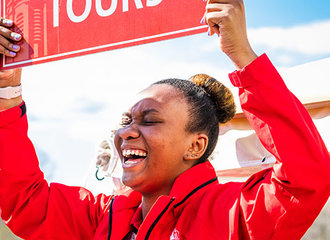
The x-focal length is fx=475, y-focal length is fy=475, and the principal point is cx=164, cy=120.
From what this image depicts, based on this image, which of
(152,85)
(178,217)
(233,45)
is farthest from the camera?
(152,85)

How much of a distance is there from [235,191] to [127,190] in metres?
0.58

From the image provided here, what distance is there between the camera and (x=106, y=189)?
4.43m

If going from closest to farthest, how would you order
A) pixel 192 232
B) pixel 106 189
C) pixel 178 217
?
1. pixel 192 232
2. pixel 178 217
3. pixel 106 189

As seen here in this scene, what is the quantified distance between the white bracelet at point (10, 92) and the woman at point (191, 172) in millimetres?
22

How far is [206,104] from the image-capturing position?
1.95 metres

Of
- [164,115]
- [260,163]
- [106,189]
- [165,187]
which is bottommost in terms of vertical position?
[106,189]

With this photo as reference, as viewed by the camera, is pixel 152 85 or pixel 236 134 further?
pixel 236 134

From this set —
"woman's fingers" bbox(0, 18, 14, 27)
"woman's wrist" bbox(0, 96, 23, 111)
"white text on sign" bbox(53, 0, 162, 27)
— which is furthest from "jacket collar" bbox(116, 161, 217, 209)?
"woman's fingers" bbox(0, 18, 14, 27)

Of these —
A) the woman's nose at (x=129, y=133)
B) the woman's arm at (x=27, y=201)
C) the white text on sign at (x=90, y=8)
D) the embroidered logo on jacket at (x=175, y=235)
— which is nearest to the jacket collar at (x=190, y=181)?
the embroidered logo on jacket at (x=175, y=235)

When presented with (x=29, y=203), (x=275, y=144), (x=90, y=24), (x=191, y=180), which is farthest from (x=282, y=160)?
(x=29, y=203)

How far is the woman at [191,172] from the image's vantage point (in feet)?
4.54

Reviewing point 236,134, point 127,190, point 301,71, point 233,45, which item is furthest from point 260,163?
point 233,45

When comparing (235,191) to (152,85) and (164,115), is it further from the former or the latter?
(152,85)

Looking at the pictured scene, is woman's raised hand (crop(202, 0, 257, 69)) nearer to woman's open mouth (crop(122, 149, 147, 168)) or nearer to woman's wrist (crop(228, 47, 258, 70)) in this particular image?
woman's wrist (crop(228, 47, 258, 70))
